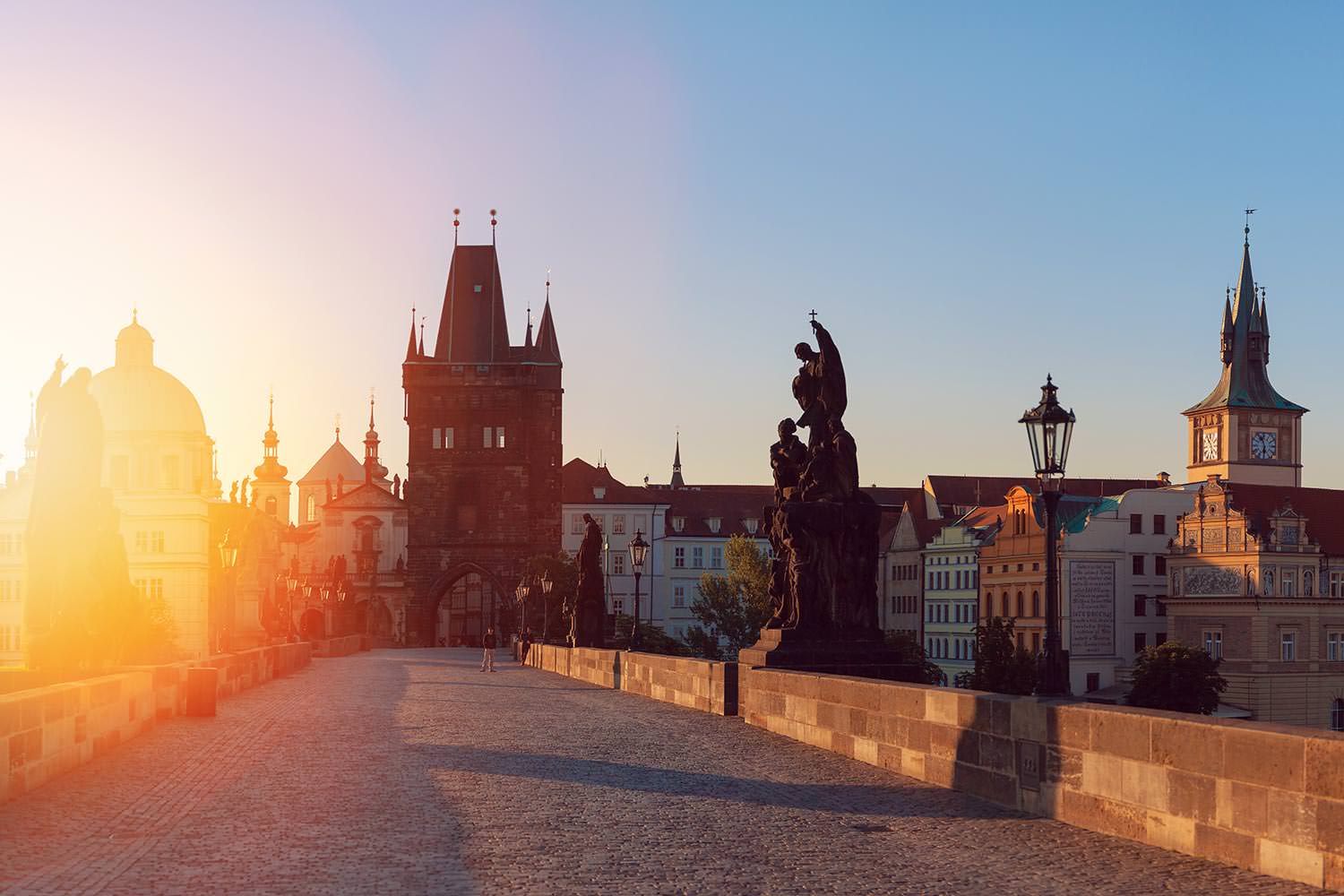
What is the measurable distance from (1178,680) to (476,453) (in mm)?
64300

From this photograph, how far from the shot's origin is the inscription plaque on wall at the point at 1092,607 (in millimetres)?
93250

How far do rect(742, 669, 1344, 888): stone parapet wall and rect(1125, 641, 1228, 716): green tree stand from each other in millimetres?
61310

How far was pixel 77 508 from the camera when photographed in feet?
98.8

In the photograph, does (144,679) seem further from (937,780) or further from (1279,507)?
(1279,507)

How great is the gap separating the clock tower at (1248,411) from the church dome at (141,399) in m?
85.8

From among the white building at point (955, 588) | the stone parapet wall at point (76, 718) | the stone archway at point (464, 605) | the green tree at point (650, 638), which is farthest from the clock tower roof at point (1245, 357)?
the stone parapet wall at point (76, 718)

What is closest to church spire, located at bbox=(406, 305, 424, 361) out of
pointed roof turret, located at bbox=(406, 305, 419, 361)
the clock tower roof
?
pointed roof turret, located at bbox=(406, 305, 419, 361)

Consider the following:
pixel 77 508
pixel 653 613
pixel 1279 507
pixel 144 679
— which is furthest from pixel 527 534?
pixel 144 679

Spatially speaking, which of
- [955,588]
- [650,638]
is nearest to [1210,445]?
[955,588]

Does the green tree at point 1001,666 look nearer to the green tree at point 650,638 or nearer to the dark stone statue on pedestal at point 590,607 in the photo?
the green tree at point 650,638

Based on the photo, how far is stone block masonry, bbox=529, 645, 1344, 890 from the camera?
870 centimetres

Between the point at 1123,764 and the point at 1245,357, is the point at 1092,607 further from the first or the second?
the point at 1123,764

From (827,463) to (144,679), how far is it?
8.62 meters

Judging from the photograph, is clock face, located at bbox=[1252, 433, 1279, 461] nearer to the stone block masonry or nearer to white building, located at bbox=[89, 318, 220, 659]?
white building, located at bbox=[89, 318, 220, 659]
